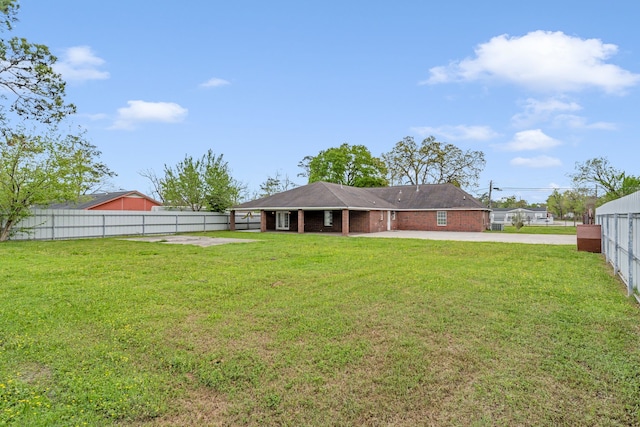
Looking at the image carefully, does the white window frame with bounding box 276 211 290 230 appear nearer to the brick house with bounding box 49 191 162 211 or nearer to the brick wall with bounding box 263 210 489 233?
the brick wall with bounding box 263 210 489 233

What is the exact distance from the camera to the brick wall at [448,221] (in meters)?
28.5

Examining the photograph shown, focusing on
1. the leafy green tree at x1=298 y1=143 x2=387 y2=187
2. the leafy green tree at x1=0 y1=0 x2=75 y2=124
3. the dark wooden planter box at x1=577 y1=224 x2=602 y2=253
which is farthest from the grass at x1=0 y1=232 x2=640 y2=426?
the leafy green tree at x1=298 y1=143 x2=387 y2=187

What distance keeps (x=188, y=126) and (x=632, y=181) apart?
127 feet

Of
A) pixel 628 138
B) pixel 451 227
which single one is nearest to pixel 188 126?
pixel 451 227

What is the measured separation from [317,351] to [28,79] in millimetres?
10993

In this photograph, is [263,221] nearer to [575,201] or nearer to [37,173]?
[37,173]

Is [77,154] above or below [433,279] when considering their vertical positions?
above

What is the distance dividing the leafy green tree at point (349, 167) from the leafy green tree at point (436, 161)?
2585 millimetres

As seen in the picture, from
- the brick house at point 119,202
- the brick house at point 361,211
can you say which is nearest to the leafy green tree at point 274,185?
the brick house at point 119,202

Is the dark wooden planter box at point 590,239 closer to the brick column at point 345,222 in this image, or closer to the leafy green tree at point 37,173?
the brick column at point 345,222

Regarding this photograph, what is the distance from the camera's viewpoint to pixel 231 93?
1977cm

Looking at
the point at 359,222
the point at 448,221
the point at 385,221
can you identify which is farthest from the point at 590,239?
the point at 385,221

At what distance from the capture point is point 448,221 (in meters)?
29.5

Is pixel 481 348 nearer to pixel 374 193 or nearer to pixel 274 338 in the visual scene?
pixel 274 338
